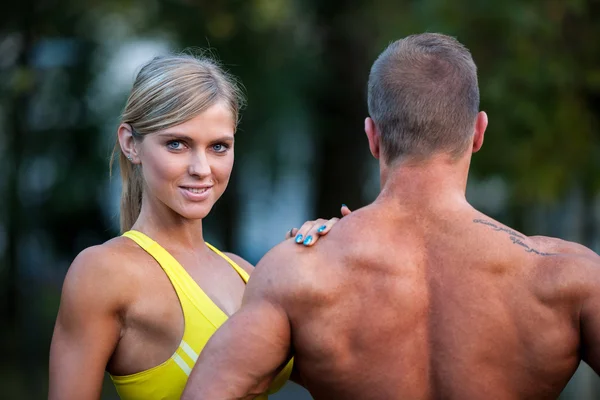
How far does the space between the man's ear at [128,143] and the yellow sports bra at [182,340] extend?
310 mm

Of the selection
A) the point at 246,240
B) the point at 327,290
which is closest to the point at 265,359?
the point at 327,290

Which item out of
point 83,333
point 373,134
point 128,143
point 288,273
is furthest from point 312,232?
point 128,143

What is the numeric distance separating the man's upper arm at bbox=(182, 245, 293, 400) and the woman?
7.4 inches

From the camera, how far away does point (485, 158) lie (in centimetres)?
973

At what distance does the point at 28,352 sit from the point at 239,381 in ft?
42.1

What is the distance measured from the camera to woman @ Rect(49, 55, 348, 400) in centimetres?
329

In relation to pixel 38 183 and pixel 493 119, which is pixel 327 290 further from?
pixel 38 183

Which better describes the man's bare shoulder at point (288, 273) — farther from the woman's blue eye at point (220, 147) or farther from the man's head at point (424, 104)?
the woman's blue eye at point (220, 147)

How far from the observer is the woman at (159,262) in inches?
130

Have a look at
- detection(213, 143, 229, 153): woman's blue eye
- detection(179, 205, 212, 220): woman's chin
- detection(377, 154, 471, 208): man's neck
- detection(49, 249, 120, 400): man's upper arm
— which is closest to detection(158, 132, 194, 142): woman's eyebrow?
detection(213, 143, 229, 153): woman's blue eye

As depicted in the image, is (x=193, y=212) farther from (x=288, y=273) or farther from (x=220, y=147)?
(x=288, y=273)

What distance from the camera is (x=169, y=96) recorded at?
11.6 feet

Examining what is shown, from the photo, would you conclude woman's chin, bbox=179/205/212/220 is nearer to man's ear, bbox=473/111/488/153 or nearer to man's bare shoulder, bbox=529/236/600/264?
man's ear, bbox=473/111/488/153

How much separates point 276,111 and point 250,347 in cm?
918
